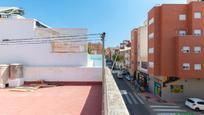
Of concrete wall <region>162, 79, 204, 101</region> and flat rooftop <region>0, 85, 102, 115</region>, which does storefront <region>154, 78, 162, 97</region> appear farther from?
flat rooftop <region>0, 85, 102, 115</region>

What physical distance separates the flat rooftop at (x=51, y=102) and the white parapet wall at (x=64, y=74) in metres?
1.98

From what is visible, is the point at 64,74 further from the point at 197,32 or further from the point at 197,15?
the point at 197,15

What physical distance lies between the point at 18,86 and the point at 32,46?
2.61 meters

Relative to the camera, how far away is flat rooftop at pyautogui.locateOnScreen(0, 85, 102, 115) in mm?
7679

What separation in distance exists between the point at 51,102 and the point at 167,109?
2270cm

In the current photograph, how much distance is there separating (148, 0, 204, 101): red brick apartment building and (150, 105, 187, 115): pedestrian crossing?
383 centimetres

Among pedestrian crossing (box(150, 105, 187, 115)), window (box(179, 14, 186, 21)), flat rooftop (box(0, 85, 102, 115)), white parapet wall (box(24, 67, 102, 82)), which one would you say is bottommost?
pedestrian crossing (box(150, 105, 187, 115))

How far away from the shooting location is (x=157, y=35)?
33.7m

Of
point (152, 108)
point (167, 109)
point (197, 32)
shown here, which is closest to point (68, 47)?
point (152, 108)

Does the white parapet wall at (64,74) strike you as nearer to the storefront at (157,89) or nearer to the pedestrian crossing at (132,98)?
the pedestrian crossing at (132,98)

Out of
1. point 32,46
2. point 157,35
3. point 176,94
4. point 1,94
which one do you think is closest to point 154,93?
point 176,94

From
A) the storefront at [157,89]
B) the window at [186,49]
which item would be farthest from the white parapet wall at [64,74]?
the storefront at [157,89]

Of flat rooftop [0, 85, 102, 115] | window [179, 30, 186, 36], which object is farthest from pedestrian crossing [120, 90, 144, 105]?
flat rooftop [0, 85, 102, 115]

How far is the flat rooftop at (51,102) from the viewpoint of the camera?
7.68m
